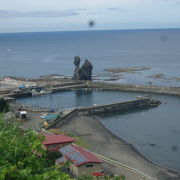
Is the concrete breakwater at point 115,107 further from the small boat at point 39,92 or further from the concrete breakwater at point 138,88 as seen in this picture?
the small boat at point 39,92

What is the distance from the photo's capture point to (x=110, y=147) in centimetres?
3531

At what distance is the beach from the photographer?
94.5ft

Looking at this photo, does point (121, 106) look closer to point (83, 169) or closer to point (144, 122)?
point (144, 122)

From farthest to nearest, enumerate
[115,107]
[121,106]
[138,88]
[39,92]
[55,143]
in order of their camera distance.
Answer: [138,88] < [39,92] < [121,106] < [115,107] < [55,143]

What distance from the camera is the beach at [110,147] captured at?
28.8 m

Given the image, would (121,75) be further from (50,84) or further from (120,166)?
(120,166)

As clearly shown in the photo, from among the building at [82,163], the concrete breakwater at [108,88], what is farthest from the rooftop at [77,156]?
the concrete breakwater at [108,88]

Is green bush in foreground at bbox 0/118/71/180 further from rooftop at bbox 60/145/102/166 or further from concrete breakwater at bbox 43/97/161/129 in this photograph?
concrete breakwater at bbox 43/97/161/129

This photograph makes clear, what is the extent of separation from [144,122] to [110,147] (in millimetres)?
13531

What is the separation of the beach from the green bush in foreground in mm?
20059

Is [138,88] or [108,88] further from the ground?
[138,88]

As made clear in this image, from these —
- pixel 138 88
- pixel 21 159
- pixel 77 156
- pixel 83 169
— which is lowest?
pixel 83 169

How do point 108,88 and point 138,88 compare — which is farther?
point 108,88

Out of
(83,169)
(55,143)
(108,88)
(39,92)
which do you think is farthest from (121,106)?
(83,169)
